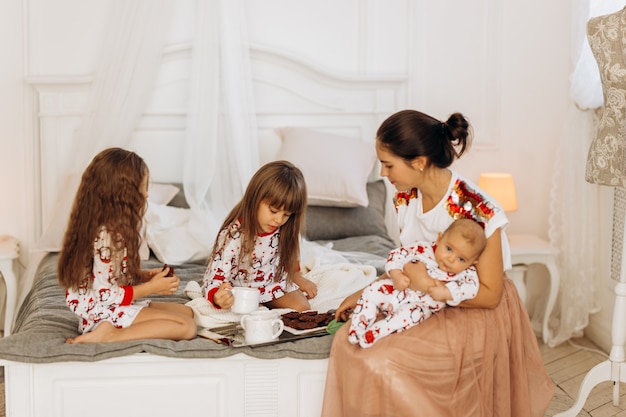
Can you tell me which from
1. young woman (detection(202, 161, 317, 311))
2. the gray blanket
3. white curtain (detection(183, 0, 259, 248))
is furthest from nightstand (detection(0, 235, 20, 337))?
young woman (detection(202, 161, 317, 311))

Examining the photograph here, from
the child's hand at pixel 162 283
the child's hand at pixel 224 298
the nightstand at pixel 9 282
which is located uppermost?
the child's hand at pixel 162 283

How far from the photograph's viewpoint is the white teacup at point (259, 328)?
260 cm

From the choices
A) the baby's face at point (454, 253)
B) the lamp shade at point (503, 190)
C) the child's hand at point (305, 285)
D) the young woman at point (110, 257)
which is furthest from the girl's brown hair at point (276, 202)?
the lamp shade at point (503, 190)

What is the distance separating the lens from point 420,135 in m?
2.54

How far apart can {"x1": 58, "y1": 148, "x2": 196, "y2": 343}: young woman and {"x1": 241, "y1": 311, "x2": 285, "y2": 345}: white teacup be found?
190mm

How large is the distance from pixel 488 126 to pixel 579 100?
599 millimetres

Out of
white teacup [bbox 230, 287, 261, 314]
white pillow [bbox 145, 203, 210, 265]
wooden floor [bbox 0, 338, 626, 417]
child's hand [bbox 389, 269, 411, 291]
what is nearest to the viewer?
child's hand [bbox 389, 269, 411, 291]

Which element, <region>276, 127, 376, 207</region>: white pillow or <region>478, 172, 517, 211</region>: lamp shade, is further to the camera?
<region>478, 172, 517, 211</region>: lamp shade

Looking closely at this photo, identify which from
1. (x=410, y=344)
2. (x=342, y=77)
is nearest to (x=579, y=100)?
(x=342, y=77)

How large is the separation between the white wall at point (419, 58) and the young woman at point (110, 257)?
1814 mm

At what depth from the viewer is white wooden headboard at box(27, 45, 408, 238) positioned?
4.28 m

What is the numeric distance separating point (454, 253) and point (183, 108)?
2220mm

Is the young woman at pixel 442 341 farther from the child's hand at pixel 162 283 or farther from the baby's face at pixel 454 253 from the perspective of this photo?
the child's hand at pixel 162 283

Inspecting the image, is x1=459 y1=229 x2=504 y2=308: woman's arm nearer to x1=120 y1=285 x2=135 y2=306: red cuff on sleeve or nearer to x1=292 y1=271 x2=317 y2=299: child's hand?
x1=292 y1=271 x2=317 y2=299: child's hand
